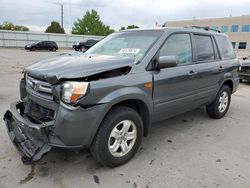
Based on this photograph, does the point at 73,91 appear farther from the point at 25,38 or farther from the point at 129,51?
the point at 25,38

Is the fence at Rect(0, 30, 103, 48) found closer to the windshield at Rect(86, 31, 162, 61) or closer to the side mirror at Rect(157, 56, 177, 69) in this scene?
the windshield at Rect(86, 31, 162, 61)

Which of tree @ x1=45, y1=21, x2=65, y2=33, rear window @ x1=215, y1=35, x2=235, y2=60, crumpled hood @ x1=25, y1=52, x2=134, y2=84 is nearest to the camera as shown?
crumpled hood @ x1=25, y1=52, x2=134, y2=84

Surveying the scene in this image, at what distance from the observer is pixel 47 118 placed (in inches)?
107

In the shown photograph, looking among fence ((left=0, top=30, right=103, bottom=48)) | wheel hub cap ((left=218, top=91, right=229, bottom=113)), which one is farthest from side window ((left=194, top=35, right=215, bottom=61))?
fence ((left=0, top=30, right=103, bottom=48))

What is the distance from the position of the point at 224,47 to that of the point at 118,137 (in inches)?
130

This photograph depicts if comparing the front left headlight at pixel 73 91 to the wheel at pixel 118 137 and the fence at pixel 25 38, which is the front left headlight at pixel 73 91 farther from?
the fence at pixel 25 38

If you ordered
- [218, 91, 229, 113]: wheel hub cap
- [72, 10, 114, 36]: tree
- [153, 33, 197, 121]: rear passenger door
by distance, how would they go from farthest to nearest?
[72, 10, 114, 36]: tree → [218, 91, 229, 113]: wheel hub cap → [153, 33, 197, 121]: rear passenger door

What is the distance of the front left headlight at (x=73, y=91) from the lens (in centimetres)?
251

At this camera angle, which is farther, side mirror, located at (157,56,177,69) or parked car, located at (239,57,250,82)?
parked car, located at (239,57,250,82)

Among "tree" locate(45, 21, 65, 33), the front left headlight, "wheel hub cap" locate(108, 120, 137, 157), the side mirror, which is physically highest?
"tree" locate(45, 21, 65, 33)

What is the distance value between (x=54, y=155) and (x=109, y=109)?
117cm

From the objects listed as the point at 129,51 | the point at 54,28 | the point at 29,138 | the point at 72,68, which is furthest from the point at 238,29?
the point at 29,138

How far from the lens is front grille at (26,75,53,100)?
2.71m

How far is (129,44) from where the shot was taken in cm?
375
